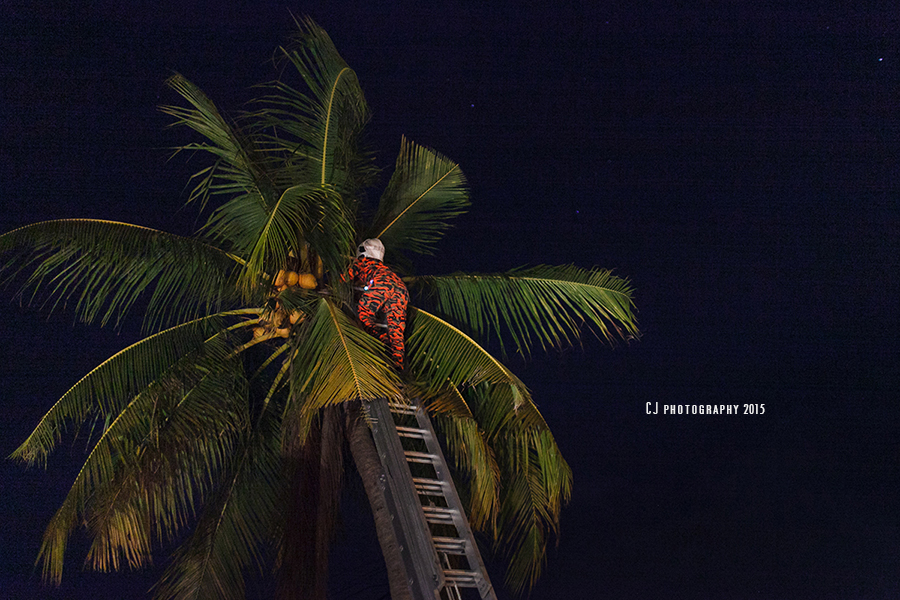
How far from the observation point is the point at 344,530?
7.73 metres

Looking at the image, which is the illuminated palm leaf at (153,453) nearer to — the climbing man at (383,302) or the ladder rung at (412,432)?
the climbing man at (383,302)

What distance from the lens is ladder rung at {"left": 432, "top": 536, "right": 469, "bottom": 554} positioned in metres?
5.78

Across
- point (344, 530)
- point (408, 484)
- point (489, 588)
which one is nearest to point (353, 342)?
point (408, 484)

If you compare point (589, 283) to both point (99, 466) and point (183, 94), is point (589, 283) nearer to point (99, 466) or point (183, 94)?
point (183, 94)

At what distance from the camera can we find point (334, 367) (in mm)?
5766

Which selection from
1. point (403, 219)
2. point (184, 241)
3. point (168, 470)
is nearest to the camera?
point (168, 470)

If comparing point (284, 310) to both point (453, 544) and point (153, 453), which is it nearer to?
point (153, 453)

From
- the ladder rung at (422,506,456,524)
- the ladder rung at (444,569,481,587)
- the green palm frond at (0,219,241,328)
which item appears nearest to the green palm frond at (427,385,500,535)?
the ladder rung at (422,506,456,524)

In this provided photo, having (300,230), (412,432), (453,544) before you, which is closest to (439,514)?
(453,544)

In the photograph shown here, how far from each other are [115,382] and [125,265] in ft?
3.33

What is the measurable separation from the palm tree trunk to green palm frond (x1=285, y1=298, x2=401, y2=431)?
1.12 ft

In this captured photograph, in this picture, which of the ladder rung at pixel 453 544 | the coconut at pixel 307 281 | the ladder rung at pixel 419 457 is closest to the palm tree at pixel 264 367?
the coconut at pixel 307 281

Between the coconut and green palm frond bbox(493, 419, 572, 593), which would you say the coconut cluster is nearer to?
the coconut

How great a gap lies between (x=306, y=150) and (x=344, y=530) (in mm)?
3382
